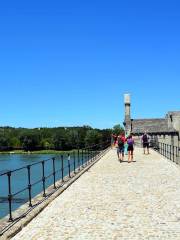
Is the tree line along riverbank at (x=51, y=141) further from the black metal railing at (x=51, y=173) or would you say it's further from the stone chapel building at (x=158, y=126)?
the black metal railing at (x=51, y=173)

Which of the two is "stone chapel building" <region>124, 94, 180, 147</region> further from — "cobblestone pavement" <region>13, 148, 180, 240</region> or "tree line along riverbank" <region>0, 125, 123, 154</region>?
"tree line along riverbank" <region>0, 125, 123, 154</region>

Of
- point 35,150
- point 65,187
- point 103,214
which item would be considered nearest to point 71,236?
point 103,214

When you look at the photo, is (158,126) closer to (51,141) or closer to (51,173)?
(51,173)

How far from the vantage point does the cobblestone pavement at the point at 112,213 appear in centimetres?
823

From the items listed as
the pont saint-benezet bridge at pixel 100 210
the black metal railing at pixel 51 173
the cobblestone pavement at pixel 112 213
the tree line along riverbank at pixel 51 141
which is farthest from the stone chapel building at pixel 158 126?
the tree line along riverbank at pixel 51 141

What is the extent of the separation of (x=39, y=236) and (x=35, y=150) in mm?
161602

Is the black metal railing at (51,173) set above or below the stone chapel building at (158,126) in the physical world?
below

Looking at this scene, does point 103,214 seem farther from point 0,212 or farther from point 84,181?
point 0,212

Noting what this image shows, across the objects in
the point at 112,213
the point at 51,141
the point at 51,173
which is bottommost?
the point at 51,173

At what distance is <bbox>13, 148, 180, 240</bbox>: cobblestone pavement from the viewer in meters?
8.23

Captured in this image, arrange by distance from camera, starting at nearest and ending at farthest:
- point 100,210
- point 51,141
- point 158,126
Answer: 1. point 100,210
2. point 158,126
3. point 51,141

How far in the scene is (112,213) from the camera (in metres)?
10.0

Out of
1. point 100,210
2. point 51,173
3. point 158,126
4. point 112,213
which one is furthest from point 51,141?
point 112,213

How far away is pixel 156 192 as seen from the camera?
1314 centimetres
